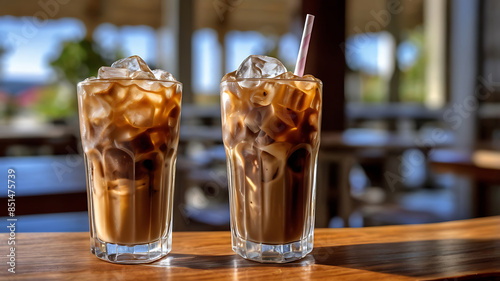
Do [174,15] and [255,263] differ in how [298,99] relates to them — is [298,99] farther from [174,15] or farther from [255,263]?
[174,15]

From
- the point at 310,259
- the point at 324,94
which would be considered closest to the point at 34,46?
the point at 324,94

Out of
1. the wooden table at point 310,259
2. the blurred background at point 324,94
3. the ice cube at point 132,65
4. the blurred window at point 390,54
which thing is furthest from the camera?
the blurred window at point 390,54

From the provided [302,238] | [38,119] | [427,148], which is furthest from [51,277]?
[38,119]

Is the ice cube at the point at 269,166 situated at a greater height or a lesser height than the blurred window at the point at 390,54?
lesser

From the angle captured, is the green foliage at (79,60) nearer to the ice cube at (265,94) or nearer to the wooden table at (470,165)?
the wooden table at (470,165)

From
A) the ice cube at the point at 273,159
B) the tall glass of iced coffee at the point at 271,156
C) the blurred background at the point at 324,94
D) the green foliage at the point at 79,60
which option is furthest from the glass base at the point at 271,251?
the green foliage at the point at 79,60

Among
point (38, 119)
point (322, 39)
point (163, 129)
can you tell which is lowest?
point (38, 119)

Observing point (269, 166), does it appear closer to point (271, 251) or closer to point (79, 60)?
point (271, 251)
